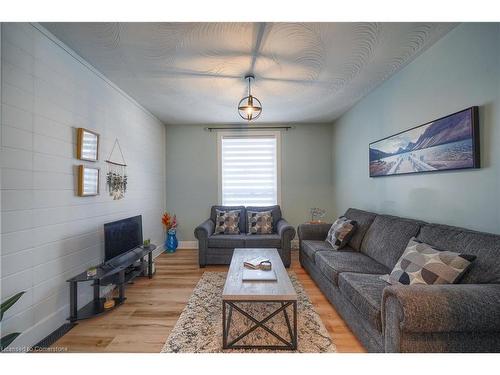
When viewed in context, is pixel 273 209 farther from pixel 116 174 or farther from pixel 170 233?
pixel 116 174

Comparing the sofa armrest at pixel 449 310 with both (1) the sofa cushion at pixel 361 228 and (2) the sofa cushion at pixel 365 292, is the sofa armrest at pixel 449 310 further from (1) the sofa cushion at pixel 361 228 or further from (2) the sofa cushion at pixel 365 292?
(1) the sofa cushion at pixel 361 228

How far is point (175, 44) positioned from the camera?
1.96 m

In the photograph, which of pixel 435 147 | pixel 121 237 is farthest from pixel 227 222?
pixel 435 147

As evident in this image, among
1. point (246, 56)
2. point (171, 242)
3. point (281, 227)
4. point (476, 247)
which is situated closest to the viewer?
point (476, 247)

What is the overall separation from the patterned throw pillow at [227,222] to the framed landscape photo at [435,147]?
2.40 meters

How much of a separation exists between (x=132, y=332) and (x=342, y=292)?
1870 millimetres

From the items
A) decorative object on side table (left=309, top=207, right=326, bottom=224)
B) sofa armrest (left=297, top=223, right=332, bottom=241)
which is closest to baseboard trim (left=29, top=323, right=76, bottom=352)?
sofa armrest (left=297, top=223, right=332, bottom=241)

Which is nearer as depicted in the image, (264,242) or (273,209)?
(264,242)

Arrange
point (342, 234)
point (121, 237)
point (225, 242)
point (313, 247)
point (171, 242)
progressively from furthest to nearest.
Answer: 1. point (171, 242)
2. point (225, 242)
3. point (313, 247)
4. point (342, 234)
5. point (121, 237)

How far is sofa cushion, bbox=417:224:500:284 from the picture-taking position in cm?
131

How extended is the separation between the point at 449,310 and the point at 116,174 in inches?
132

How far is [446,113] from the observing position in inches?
73.7

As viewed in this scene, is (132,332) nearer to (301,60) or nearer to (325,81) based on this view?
(301,60)
